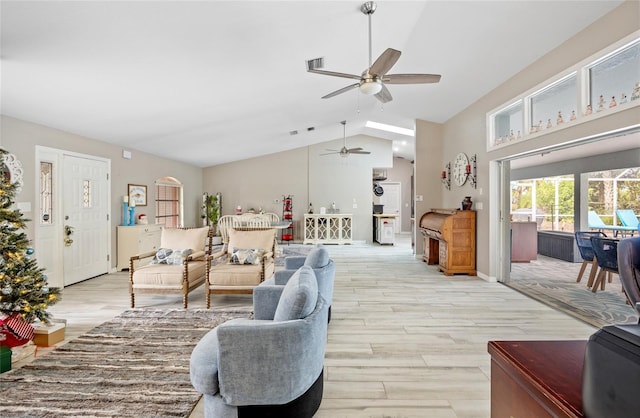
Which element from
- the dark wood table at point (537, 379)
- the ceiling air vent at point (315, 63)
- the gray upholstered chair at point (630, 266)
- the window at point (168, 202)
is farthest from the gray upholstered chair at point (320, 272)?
the window at point (168, 202)

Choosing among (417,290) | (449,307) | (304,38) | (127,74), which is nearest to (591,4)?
(304,38)

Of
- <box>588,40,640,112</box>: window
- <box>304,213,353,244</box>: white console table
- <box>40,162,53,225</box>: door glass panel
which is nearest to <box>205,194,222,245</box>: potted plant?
<box>304,213,353,244</box>: white console table

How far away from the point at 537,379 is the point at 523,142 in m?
4.36

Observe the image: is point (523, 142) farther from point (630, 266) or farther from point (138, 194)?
point (138, 194)

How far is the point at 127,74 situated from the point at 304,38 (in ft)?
6.56

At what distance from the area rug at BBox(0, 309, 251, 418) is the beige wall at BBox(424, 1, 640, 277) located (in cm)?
437

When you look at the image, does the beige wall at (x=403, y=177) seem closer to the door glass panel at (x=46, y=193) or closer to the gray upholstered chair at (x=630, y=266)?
the door glass panel at (x=46, y=193)

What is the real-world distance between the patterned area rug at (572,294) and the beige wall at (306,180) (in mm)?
5068

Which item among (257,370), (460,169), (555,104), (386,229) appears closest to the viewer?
(257,370)

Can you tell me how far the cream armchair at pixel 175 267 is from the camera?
3.76 meters

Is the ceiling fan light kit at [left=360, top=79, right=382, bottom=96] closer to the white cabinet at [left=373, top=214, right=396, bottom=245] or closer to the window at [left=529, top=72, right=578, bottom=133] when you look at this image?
the window at [left=529, top=72, right=578, bottom=133]

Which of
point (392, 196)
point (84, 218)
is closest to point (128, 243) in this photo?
point (84, 218)

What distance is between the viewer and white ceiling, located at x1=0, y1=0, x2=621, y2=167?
2.64 metres

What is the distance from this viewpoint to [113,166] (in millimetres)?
5812
